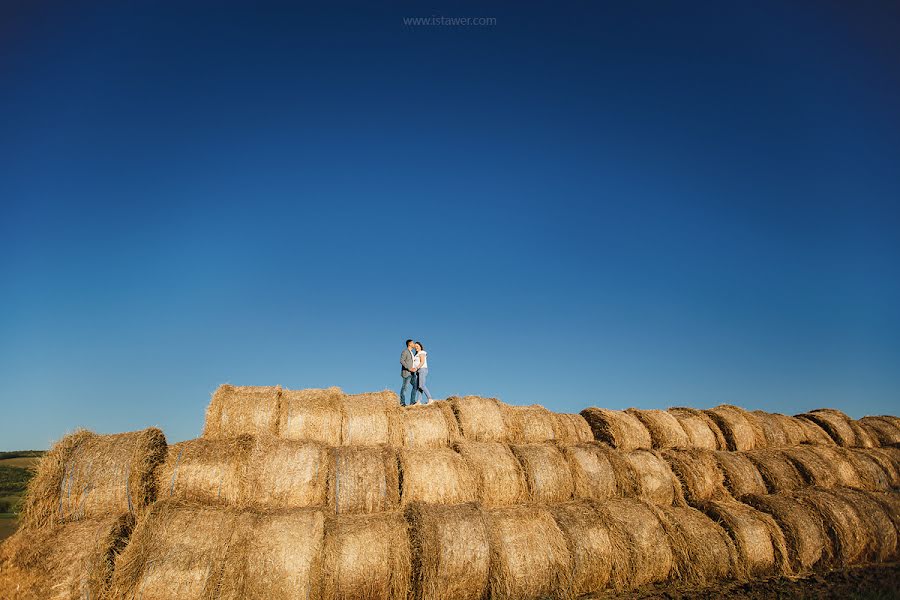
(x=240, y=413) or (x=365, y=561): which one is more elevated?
(x=240, y=413)

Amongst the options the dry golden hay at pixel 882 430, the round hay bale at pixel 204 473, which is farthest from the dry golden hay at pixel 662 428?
the round hay bale at pixel 204 473

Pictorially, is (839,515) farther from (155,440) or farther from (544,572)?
(155,440)

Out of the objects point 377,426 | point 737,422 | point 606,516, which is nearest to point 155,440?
point 377,426

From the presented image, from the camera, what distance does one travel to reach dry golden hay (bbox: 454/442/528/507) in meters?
8.50

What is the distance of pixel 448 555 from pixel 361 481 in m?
1.66

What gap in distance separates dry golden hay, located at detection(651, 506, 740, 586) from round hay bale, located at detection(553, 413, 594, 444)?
197cm

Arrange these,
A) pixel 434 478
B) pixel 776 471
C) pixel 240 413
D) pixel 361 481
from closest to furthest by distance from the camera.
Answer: pixel 361 481, pixel 434 478, pixel 240 413, pixel 776 471

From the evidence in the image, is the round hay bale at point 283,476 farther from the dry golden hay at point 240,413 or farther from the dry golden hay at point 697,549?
the dry golden hay at point 697,549

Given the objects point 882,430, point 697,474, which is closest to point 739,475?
point 697,474

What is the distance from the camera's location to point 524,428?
10320 millimetres

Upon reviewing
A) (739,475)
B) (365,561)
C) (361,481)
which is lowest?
(365,561)

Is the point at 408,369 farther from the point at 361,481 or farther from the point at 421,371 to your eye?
the point at 361,481

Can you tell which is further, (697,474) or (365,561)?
(697,474)

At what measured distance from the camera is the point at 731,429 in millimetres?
11984
